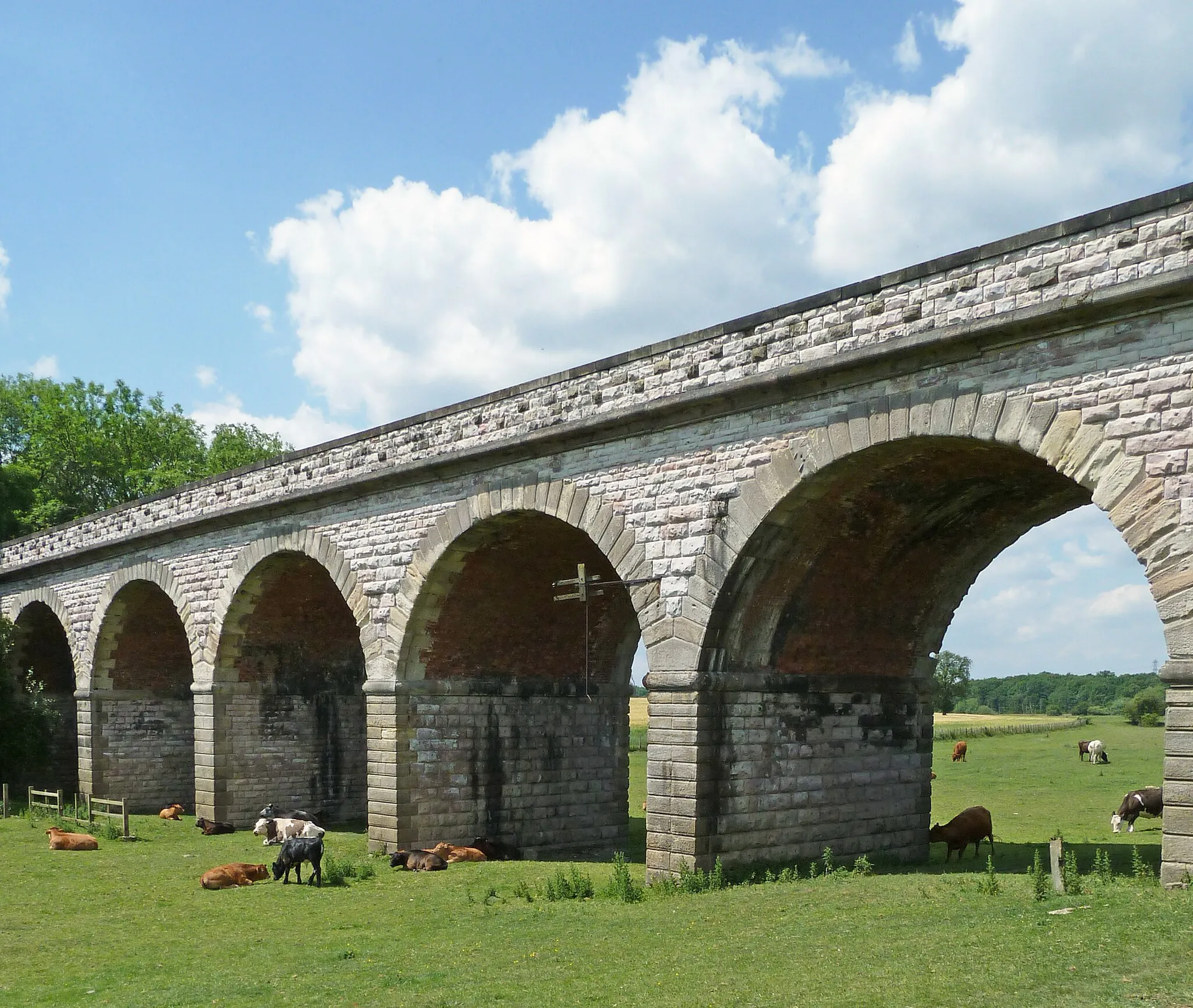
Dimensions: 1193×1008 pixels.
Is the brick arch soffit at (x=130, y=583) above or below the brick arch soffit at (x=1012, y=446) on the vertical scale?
below

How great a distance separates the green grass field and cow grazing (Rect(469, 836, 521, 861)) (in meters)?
0.69

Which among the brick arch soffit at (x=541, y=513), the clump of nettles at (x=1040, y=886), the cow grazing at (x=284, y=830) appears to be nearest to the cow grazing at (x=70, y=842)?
the cow grazing at (x=284, y=830)

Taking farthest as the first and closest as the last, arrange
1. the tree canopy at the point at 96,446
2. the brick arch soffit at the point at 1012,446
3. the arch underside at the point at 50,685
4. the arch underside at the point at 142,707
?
the tree canopy at the point at 96,446, the arch underside at the point at 50,685, the arch underside at the point at 142,707, the brick arch soffit at the point at 1012,446

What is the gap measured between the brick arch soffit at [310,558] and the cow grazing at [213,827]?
254 cm

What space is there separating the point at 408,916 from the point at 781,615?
5.29m

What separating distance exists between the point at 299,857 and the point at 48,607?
1702 centimetres

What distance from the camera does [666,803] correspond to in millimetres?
13477

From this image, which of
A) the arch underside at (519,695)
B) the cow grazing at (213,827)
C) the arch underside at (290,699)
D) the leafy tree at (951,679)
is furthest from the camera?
the leafy tree at (951,679)

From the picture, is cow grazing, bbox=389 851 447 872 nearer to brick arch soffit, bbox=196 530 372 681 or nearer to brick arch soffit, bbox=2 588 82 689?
brick arch soffit, bbox=196 530 372 681

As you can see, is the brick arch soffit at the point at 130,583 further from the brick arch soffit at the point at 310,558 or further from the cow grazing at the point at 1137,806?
the cow grazing at the point at 1137,806

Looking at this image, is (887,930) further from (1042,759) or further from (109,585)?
(1042,759)

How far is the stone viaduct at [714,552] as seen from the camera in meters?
10.3

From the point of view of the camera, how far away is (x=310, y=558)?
20.1 metres

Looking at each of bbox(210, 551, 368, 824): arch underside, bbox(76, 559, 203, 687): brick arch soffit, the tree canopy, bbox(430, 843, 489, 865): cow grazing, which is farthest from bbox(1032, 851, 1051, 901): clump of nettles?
the tree canopy
